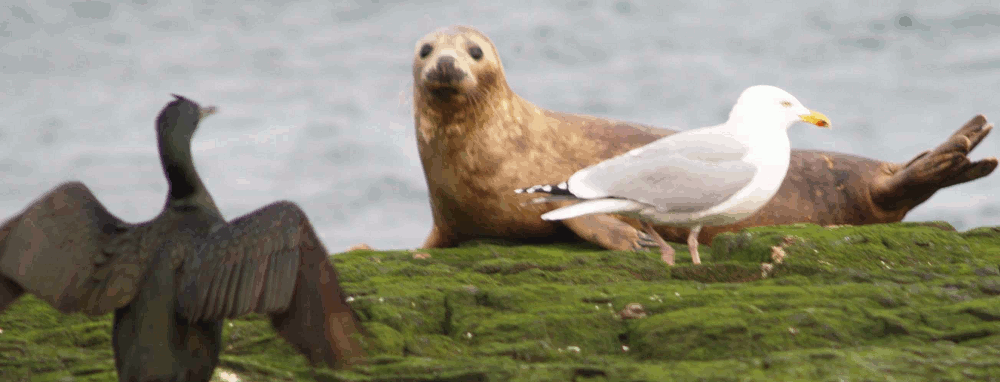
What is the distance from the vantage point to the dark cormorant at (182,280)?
4199 millimetres

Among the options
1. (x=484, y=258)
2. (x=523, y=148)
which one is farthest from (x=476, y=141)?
(x=484, y=258)

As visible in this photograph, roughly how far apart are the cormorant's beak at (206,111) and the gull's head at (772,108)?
3035 mm

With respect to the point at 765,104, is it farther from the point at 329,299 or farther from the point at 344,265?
the point at 329,299

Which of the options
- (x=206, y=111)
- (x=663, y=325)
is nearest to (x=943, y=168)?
(x=663, y=325)

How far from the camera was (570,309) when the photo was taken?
5.30 metres

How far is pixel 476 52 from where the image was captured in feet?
27.1

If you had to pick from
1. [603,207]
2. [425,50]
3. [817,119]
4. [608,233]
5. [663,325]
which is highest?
[425,50]

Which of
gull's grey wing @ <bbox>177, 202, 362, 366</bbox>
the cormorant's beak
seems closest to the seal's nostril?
the cormorant's beak

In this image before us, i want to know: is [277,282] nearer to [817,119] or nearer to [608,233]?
[817,119]

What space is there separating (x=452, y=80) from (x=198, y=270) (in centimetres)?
388

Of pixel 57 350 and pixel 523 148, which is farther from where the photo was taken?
pixel 523 148

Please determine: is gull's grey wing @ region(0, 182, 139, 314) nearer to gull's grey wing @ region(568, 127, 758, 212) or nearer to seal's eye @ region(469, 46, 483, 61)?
gull's grey wing @ region(568, 127, 758, 212)

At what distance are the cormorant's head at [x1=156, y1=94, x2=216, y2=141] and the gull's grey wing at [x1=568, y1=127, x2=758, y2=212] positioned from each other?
2376mm

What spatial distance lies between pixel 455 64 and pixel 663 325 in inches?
132
